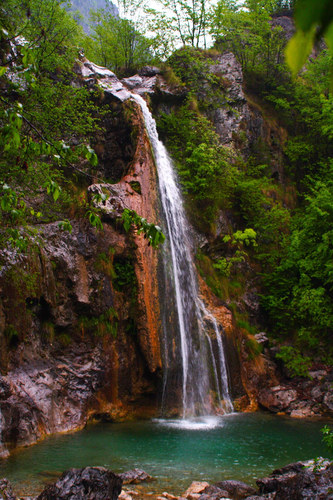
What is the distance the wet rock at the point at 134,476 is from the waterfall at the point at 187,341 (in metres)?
4.50

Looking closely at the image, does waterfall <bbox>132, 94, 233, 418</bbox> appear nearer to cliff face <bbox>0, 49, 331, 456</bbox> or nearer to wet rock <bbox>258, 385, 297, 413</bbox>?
cliff face <bbox>0, 49, 331, 456</bbox>

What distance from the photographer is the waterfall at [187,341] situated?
10258 millimetres

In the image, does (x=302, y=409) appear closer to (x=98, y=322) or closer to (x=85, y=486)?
(x=98, y=322)

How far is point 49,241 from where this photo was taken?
968 centimetres

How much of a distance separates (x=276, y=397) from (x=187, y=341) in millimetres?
3104

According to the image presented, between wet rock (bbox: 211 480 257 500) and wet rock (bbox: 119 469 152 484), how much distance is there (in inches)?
41.0

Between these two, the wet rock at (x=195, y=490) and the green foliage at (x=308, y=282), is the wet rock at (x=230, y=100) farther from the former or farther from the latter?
the wet rock at (x=195, y=490)

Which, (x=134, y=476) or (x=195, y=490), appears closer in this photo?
(x=195, y=490)

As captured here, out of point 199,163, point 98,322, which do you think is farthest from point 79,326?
point 199,163

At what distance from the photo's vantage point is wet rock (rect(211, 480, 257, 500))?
4982 millimetres

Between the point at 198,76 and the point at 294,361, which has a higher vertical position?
the point at 198,76

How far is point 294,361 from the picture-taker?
12039 mm

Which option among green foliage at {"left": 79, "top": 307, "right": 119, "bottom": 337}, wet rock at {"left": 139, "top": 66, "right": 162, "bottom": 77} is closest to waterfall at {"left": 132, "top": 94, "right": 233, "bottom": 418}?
green foliage at {"left": 79, "top": 307, "right": 119, "bottom": 337}

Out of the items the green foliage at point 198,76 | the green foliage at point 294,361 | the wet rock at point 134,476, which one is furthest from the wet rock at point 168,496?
the green foliage at point 198,76
